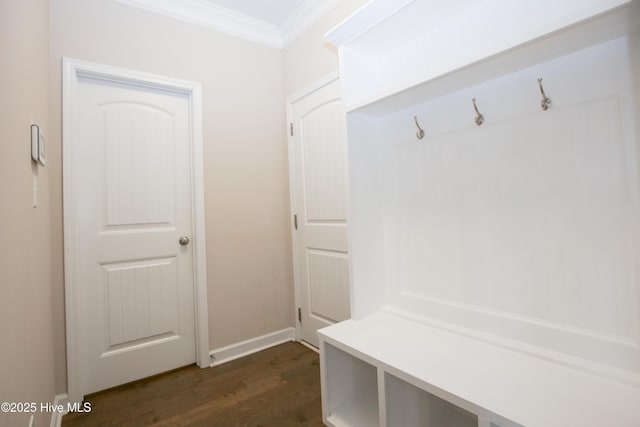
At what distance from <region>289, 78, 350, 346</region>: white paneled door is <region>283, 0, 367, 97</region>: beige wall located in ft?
0.39

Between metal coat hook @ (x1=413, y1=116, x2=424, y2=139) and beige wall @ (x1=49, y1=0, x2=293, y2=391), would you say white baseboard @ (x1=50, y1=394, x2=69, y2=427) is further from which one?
metal coat hook @ (x1=413, y1=116, x2=424, y2=139)

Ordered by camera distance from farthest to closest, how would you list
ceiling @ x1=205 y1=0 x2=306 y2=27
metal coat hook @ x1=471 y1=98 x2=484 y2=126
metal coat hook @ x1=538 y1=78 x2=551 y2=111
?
1. ceiling @ x1=205 y1=0 x2=306 y2=27
2. metal coat hook @ x1=471 y1=98 x2=484 y2=126
3. metal coat hook @ x1=538 y1=78 x2=551 y2=111

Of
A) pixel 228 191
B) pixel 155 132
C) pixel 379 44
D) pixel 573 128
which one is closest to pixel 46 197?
pixel 155 132

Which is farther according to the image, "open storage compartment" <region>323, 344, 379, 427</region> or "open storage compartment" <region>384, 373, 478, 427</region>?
"open storage compartment" <region>323, 344, 379, 427</region>

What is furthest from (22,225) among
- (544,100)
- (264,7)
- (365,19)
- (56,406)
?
(264,7)

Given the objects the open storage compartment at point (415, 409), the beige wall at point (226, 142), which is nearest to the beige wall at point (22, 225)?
the beige wall at point (226, 142)

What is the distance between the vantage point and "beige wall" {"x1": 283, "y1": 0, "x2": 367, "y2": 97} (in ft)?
6.96

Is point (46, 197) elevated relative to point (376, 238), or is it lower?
elevated

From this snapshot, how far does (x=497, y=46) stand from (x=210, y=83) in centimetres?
200

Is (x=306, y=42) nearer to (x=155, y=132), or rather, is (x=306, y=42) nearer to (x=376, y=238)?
(x=155, y=132)

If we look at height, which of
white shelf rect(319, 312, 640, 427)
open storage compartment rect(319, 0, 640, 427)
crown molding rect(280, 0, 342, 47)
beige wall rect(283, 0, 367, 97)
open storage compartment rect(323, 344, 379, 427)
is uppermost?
crown molding rect(280, 0, 342, 47)

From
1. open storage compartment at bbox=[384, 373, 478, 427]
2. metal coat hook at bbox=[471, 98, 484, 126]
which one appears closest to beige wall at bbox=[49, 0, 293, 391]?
open storage compartment at bbox=[384, 373, 478, 427]

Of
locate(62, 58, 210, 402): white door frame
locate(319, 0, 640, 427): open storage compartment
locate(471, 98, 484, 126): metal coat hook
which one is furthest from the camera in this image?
locate(62, 58, 210, 402): white door frame

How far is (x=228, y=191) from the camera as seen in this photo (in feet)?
7.88
